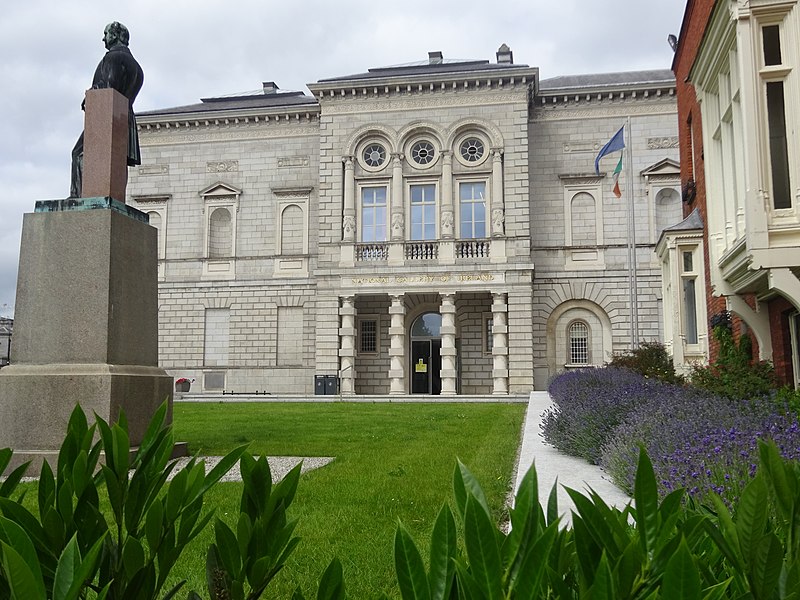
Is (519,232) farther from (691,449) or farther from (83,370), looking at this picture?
(691,449)

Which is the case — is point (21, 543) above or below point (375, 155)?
below

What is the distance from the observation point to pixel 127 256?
9391 mm

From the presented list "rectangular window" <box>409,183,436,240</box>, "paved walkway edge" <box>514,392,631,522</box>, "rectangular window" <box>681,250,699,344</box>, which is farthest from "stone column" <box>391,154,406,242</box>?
"paved walkway edge" <box>514,392,631,522</box>

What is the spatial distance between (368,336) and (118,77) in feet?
81.7

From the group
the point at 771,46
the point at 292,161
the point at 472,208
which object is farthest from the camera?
the point at 292,161

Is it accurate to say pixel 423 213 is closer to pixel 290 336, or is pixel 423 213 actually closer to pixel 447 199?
pixel 447 199

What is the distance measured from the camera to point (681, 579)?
958 millimetres

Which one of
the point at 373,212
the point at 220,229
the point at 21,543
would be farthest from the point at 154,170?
the point at 21,543

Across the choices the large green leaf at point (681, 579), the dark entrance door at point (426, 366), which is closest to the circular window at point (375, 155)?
the dark entrance door at point (426, 366)

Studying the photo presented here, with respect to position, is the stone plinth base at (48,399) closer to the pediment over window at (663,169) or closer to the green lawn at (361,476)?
the green lawn at (361,476)

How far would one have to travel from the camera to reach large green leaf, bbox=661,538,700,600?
95 cm

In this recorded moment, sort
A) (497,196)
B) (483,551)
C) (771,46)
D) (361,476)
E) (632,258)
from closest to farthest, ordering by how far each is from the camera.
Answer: (483,551) < (361,476) < (771,46) < (632,258) < (497,196)

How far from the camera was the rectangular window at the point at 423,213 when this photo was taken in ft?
107

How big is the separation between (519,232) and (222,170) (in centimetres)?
1511
